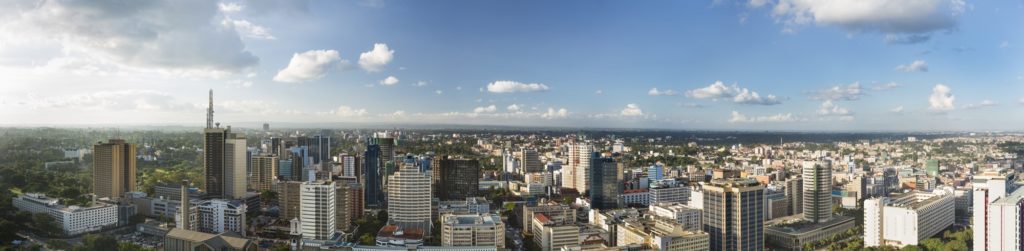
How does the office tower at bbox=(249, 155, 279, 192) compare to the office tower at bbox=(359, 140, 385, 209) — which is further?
the office tower at bbox=(249, 155, 279, 192)

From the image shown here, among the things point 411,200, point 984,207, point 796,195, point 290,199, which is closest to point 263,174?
point 290,199

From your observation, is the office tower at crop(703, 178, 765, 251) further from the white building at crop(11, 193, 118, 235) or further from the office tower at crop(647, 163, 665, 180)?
the white building at crop(11, 193, 118, 235)

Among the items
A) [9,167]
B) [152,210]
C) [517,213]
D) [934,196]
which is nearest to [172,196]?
[152,210]

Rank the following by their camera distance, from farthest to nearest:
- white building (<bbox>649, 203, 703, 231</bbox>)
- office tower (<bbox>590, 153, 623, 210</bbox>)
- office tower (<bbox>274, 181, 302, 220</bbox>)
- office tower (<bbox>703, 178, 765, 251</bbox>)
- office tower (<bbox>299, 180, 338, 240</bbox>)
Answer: office tower (<bbox>590, 153, 623, 210</bbox>) < office tower (<bbox>274, 181, 302, 220</bbox>) < white building (<bbox>649, 203, 703, 231</bbox>) < office tower (<bbox>299, 180, 338, 240</bbox>) < office tower (<bbox>703, 178, 765, 251</bbox>)

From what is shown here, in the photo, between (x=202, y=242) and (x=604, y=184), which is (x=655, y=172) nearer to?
(x=604, y=184)

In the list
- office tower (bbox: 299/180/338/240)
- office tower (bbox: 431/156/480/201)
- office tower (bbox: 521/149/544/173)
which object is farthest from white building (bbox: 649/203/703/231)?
office tower (bbox: 521/149/544/173)

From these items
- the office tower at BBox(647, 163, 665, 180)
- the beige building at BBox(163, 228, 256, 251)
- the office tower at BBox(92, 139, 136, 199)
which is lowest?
the beige building at BBox(163, 228, 256, 251)
